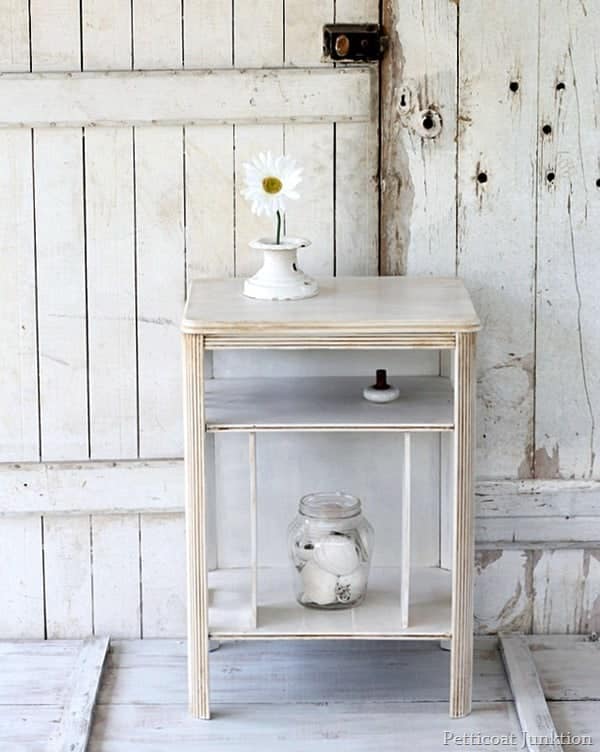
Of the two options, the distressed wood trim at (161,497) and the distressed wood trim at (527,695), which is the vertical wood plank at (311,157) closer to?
the distressed wood trim at (161,497)

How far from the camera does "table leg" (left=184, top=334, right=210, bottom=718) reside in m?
2.50

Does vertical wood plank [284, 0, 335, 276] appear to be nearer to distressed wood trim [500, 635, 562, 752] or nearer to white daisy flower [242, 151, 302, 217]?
white daisy flower [242, 151, 302, 217]

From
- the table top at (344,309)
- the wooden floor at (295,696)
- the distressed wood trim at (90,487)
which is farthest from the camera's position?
the distressed wood trim at (90,487)

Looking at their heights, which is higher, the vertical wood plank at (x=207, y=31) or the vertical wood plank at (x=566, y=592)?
the vertical wood plank at (x=207, y=31)

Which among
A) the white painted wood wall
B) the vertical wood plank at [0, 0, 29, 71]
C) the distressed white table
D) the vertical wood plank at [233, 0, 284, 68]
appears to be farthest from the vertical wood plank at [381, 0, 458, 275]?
the vertical wood plank at [0, 0, 29, 71]

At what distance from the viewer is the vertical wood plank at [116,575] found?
118 inches

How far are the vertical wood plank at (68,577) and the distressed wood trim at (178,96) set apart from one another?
0.87 metres

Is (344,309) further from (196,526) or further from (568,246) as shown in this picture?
(568,246)

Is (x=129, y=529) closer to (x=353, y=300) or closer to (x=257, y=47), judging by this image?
(x=353, y=300)

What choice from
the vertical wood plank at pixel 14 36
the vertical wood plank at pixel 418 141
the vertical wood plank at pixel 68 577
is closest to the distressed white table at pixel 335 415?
the vertical wood plank at pixel 418 141

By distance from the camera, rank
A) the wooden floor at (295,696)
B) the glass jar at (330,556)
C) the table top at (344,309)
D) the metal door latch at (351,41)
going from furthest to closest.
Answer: the metal door latch at (351,41)
the glass jar at (330,556)
the wooden floor at (295,696)
the table top at (344,309)

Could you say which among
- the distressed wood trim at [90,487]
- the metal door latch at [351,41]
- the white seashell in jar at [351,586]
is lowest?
the white seashell in jar at [351,586]

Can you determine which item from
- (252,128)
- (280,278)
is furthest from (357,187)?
(280,278)

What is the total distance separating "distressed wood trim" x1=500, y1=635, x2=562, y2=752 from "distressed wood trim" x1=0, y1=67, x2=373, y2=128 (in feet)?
3.95
